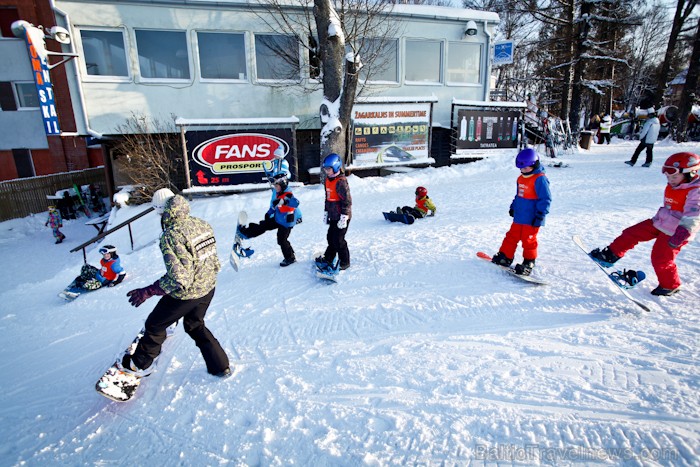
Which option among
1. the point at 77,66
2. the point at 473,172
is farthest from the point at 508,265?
the point at 77,66

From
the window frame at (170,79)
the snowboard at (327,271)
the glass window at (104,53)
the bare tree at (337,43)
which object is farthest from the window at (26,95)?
the snowboard at (327,271)

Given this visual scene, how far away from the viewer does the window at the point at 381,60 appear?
41.8ft

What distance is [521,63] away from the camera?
→ 31.7 meters

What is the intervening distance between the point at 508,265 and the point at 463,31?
12293 millimetres

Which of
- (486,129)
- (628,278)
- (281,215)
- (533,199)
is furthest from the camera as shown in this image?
(486,129)

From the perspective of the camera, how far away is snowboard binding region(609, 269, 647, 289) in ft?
13.2

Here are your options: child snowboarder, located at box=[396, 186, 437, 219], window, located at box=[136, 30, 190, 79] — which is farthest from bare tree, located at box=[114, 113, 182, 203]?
child snowboarder, located at box=[396, 186, 437, 219]

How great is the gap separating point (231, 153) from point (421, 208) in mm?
6373

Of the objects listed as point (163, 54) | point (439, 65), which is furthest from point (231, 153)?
point (439, 65)

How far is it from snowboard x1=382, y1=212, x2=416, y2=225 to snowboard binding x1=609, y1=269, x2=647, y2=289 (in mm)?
3594

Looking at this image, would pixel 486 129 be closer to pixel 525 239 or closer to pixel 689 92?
pixel 525 239

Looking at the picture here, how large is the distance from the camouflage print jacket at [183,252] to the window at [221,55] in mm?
10974

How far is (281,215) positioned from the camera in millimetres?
5328

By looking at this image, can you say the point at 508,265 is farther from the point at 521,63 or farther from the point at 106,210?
the point at 521,63
